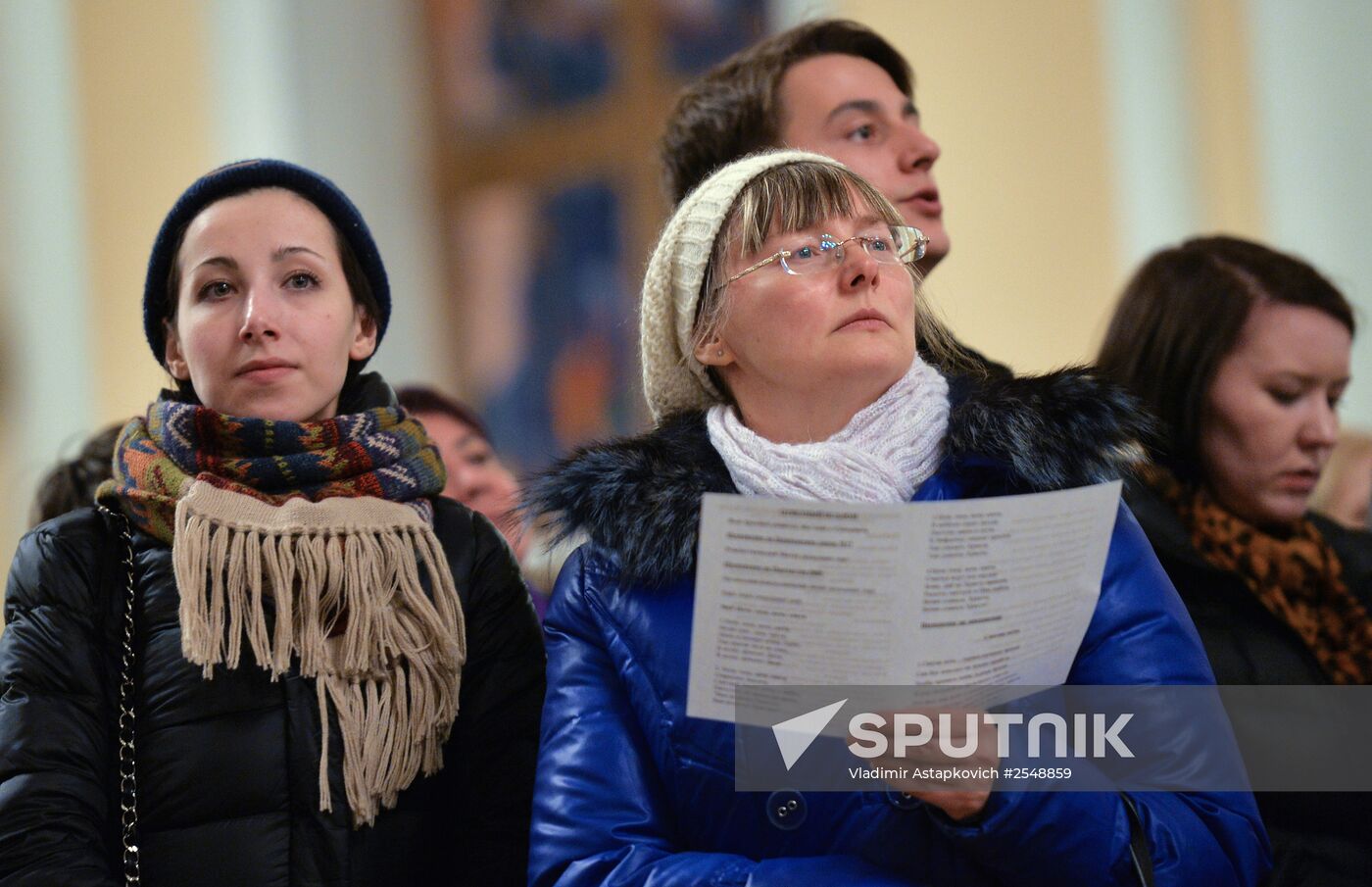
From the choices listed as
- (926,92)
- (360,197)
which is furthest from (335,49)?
(926,92)

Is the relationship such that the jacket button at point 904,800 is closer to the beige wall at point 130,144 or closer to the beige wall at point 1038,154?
the beige wall at point 1038,154

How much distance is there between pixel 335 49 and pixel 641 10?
5.60ft

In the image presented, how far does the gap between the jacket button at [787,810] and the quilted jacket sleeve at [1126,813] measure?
217 mm

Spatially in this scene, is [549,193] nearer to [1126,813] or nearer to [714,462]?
[714,462]

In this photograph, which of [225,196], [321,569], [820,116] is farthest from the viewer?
[820,116]

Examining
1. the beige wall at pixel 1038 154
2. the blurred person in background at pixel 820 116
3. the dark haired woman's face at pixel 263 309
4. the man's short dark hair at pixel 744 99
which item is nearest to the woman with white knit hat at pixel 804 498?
the dark haired woman's face at pixel 263 309

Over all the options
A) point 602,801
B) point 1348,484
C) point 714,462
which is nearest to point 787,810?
point 602,801

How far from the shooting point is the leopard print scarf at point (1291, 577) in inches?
96.0

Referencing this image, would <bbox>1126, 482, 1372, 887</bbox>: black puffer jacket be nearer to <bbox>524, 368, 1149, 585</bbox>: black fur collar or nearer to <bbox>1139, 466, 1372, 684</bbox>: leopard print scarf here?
<bbox>1139, 466, 1372, 684</bbox>: leopard print scarf

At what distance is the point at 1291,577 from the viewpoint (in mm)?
2469

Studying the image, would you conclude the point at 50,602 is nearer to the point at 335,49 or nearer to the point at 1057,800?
the point at 1057,800

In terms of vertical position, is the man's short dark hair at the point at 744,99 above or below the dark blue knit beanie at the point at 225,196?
above

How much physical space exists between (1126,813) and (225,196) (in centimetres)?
156

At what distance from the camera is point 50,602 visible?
1869 mm
